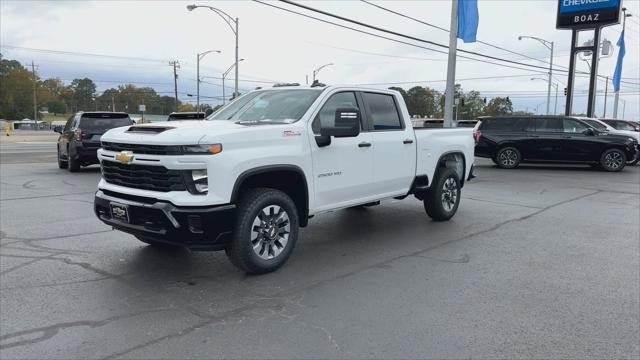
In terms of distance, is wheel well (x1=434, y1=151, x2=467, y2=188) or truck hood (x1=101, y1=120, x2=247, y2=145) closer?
truck hood (x1=101, y1=120, x2=247, y2=145)

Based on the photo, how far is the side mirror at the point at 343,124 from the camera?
527cm

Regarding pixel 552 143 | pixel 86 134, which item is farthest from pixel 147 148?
pixel 552 143

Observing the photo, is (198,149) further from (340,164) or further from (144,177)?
(340,164)

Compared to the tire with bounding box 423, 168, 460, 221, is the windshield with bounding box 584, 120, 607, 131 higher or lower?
higher

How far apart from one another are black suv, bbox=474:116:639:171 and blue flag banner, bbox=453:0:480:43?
4.04 meters

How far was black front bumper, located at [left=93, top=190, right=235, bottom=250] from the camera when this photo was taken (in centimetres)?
448

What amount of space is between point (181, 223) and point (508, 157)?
51.4ft

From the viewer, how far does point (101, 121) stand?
47.6 ft

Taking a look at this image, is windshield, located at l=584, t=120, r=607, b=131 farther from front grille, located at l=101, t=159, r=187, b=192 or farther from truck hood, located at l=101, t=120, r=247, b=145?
front grille, located at l=101, t=159, r=187, b=192

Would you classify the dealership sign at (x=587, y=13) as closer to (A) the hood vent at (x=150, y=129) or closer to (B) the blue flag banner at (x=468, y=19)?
(B) the blue flag banner at (x=468, y=19)

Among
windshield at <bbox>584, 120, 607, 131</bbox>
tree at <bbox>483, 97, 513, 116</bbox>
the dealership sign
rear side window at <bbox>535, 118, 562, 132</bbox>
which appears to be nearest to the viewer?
rear side window at <bbox>535, 118, 562, 132</bbox>

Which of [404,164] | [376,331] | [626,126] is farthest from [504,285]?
[626,126]

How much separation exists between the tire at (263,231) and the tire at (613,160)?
15225 millimetres

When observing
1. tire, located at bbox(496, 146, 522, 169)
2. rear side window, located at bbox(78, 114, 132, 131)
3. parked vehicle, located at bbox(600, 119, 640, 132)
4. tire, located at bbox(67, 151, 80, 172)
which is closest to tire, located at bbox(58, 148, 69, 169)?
tire, located at bbox(67, 151, 80, 172)
